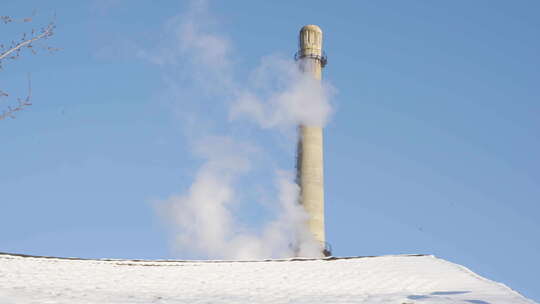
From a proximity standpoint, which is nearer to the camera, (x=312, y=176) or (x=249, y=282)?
(x=249, y=282)

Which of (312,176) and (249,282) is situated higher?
(312,176)

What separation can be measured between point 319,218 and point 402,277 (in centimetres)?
2515

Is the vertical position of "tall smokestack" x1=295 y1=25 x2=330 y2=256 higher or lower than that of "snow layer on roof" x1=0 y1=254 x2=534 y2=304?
higher

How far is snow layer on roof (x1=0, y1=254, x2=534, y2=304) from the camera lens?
11195 mm

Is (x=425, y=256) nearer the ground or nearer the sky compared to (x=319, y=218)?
nearer the ground

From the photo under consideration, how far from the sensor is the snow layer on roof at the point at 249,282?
441 inches

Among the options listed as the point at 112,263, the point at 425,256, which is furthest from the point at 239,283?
the point at 425,256

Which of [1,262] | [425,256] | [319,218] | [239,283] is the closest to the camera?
[239,283]

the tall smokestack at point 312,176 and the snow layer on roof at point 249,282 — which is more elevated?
the tall smokestack at point 312,176

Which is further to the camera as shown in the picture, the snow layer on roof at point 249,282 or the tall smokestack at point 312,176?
the tall smokestack at point 312,176

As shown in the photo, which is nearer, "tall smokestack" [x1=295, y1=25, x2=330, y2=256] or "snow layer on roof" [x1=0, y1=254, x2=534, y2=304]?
"snow layer on roof" [x1=0, y1=254, x2=534, y2=304]

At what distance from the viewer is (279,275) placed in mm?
14648

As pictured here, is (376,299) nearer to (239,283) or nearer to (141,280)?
(239,283)

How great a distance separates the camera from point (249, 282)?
13766 mm
